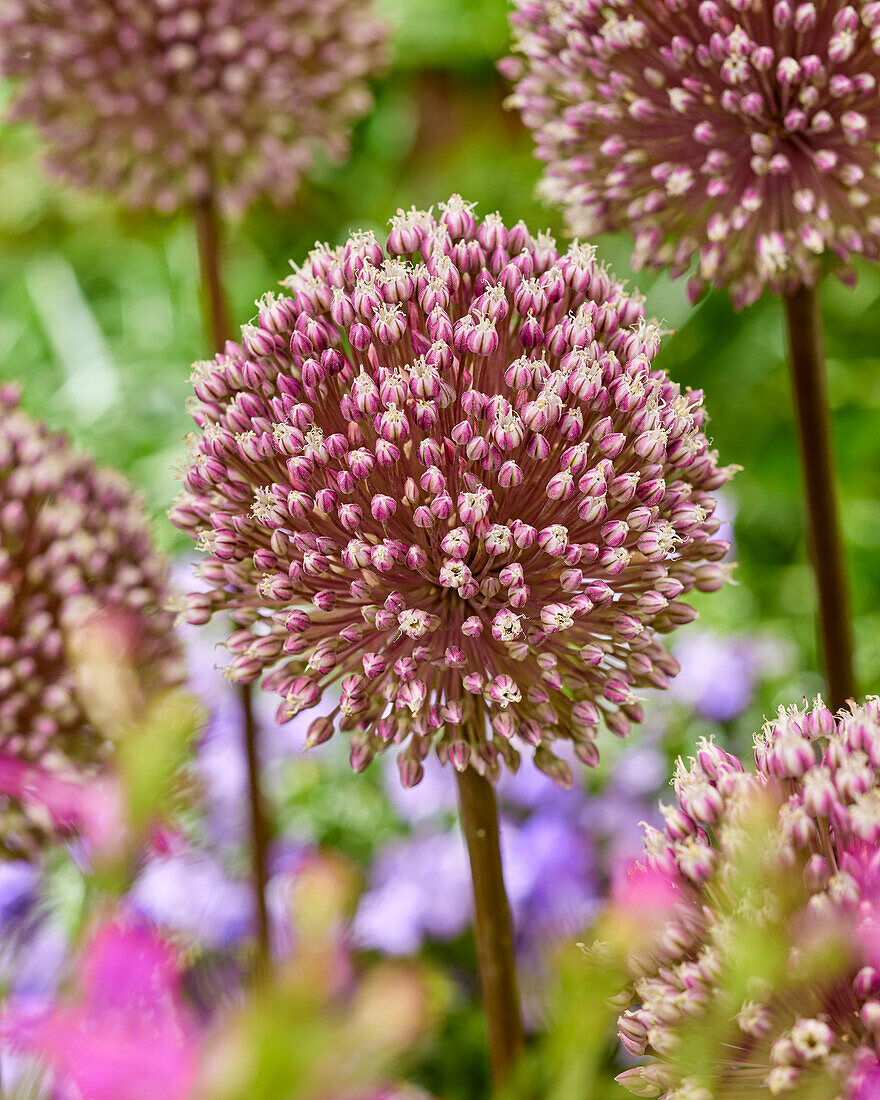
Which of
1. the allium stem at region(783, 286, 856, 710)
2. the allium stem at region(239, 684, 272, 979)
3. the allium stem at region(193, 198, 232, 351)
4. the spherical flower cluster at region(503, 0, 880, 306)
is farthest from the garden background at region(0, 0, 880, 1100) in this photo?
the spherical flower cluster at region(503, 0, 880, 306)

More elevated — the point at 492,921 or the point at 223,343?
the point at 223,343

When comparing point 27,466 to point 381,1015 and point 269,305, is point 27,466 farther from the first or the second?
point 381,1015

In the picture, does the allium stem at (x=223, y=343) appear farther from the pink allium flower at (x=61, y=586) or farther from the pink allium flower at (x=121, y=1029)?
the pink allium flower at (x=121, y=1029)

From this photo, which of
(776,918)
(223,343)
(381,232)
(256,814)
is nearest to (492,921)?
(776,918)

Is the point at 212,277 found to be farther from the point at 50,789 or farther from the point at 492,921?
the point at 492,921

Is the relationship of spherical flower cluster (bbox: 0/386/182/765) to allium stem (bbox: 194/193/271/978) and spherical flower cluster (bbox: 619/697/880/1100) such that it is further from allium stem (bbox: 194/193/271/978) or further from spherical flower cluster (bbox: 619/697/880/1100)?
spherical flower cluster (bbox: 619/697/880/1100)

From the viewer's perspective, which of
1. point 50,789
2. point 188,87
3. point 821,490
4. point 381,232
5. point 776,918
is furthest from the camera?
point 381,232

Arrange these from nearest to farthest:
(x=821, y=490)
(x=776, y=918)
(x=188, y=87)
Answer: (x=776, y=918), (x=821, y=490), (x=188, y=87)
